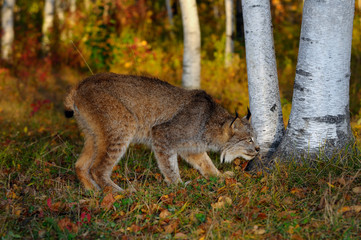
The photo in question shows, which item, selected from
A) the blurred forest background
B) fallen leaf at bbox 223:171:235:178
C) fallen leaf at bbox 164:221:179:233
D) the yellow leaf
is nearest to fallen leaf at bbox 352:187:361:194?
fallen leaf at bbox 223:171:235:178

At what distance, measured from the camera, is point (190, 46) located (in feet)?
25.0

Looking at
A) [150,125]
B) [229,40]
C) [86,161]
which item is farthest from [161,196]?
[229,40]

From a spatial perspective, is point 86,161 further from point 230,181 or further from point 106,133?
point 230,181

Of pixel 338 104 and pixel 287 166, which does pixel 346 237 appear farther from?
pixel 338 104

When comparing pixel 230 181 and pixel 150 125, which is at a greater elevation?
pixel 150 125

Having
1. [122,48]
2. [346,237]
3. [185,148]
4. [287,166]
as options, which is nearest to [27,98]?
[122,48]

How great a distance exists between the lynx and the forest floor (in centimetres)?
29

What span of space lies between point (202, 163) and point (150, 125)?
0.77 meters

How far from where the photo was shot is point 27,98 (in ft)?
26.8

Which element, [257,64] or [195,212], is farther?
[257,64]

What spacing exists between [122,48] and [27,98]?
2.44 meters

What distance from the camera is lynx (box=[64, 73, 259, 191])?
445cm

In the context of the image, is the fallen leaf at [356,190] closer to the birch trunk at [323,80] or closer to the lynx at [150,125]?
the birch trunk at [323,80]

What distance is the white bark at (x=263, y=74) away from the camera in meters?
4.40
